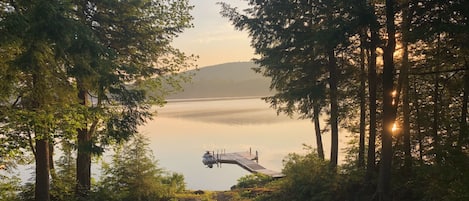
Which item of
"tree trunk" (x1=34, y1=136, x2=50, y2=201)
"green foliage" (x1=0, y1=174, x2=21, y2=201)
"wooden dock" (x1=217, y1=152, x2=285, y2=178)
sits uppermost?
Result: "tree trunk" (x1=34, y1=136, x2=50, y2=201)

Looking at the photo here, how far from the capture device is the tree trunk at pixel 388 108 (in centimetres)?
870

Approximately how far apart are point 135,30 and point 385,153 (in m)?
8.43

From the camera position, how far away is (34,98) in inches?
359

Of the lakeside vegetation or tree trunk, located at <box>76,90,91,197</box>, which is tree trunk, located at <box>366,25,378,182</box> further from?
tree trunk, located at <box>76,90,91,197</box>

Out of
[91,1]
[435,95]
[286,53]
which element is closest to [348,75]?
[286,53]

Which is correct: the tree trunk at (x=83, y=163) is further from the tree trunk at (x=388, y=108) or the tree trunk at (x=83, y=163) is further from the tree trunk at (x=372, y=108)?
the tree trunk at (x=388, y=108)

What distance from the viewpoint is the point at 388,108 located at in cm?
912

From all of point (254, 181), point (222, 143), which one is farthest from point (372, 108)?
point (222, 143)

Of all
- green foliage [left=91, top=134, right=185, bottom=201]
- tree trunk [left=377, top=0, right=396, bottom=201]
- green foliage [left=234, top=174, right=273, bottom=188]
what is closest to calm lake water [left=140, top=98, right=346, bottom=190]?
green foliage [left=234, top=174, right=273, bottom=188]

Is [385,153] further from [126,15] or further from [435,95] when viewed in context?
[126,15]

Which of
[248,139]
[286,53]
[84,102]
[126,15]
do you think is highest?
[126,15]

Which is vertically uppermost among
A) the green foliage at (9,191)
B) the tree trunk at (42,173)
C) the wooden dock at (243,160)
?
the tree trunk at (42,173)

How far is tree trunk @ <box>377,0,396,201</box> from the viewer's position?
8.70 metres

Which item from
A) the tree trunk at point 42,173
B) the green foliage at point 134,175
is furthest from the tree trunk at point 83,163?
the tree trunk at point 42,173
